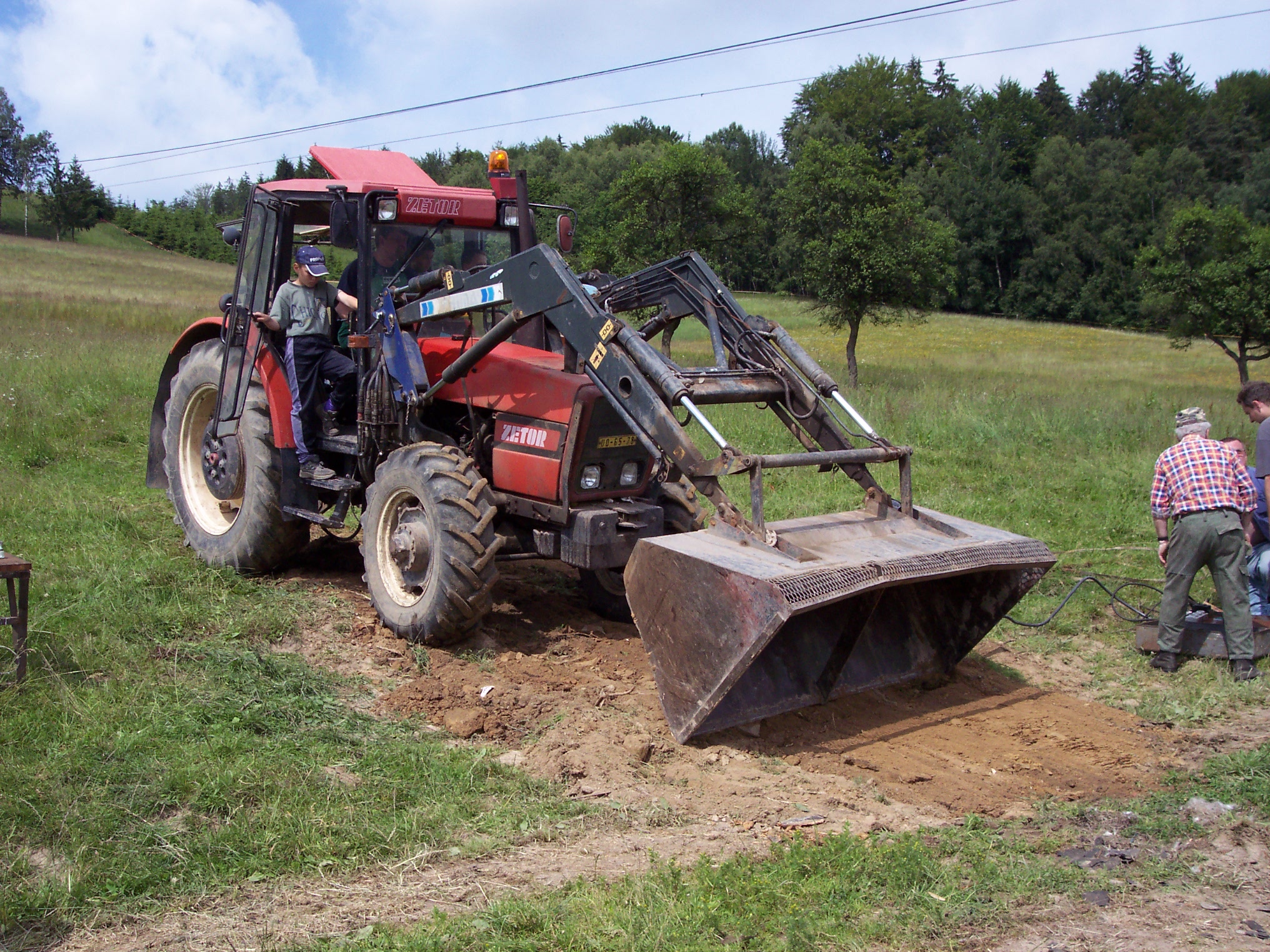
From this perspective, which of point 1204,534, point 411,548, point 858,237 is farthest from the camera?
point 858,237

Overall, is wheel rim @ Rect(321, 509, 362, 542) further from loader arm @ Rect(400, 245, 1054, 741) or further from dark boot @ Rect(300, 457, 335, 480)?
loader arm @ Rect(400, 245, 1054, 741)

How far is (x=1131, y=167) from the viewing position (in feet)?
235

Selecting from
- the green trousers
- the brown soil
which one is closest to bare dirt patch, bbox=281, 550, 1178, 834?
the brown soil

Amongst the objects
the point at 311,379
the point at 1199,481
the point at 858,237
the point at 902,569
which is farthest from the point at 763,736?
the point at 858,237

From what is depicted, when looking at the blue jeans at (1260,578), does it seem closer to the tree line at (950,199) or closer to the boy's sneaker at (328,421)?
the boy's sneaker at (328,421)

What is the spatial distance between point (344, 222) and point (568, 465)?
2137 millimetres

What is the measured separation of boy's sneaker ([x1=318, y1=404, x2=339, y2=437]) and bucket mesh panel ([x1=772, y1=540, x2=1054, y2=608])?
3.76 metres

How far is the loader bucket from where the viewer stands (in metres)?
4.82

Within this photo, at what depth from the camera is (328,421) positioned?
728 cm

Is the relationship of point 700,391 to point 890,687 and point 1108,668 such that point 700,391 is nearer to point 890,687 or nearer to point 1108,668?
point 890,687

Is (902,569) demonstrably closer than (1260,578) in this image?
Yes

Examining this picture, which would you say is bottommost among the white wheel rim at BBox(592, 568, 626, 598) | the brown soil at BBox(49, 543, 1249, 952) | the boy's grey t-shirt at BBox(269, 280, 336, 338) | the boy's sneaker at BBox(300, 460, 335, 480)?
the brown soil at BBox(49, 543, 1249, 952)

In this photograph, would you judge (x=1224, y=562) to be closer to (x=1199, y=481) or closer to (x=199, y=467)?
(x=1199, y=481)

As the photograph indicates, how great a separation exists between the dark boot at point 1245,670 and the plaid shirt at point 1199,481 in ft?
3.00
